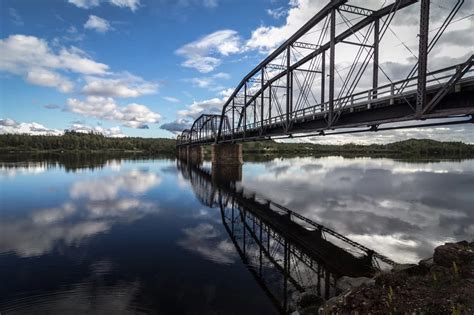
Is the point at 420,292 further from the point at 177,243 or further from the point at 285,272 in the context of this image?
the point at 177,243

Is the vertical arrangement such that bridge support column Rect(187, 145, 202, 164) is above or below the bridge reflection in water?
above

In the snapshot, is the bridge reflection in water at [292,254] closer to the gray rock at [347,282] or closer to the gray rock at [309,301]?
the gray rock at [347,282]

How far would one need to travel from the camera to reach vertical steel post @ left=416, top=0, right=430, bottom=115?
1405 centimetres

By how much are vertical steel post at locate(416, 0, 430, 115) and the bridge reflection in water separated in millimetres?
7795

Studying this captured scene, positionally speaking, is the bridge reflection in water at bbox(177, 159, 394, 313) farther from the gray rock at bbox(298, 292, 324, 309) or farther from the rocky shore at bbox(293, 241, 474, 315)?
the rocky shore at bbox(293, 241, 474, 315)

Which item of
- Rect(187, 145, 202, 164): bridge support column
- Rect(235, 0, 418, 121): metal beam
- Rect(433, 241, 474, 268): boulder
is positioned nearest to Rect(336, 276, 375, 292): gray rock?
Rect(433, 241, 474, 268): boulder

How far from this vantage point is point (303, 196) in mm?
32750

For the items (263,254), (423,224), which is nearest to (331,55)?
(423,224)

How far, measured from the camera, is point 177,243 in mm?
16703

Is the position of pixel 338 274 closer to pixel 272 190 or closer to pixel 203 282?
pixel 203 282

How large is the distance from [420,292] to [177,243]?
40.0 ft

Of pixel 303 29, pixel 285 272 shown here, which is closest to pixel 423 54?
pixel 285 272

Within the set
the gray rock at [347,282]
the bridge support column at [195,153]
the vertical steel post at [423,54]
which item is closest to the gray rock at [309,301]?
the gray rock at [347,282]

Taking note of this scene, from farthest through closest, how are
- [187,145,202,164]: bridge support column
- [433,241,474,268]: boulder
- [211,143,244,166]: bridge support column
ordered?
[187,145,202,164]: bridge support column
[211,143,244,166]: bridge support column
[433,241,474,268]: boulder
